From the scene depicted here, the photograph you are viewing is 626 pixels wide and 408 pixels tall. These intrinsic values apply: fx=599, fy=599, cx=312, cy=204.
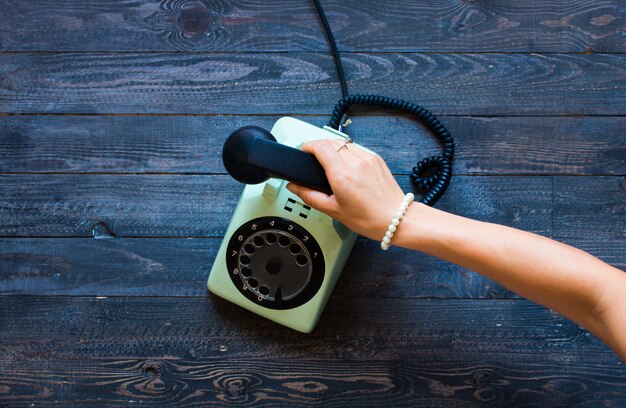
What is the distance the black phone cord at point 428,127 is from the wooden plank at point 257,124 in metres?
0.03

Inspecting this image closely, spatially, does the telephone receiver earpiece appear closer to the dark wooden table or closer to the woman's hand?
the woman's hand

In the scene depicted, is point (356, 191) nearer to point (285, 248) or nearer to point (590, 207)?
point (285, 248)

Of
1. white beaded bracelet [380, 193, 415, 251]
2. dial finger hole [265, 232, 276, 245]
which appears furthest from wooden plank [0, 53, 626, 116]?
white beaded bracelet [380, 193, 415, 251]

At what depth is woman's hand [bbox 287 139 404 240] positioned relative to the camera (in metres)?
0.91

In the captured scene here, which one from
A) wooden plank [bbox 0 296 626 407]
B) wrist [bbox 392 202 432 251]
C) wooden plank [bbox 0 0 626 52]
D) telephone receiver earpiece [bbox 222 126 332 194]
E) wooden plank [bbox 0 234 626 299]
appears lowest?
wooden plank [bbox 0 296 626 407]

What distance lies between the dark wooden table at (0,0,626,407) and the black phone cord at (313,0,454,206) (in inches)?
1.3

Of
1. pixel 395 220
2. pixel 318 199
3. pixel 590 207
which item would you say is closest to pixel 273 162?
pixel 318 199

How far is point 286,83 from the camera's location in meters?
1.25

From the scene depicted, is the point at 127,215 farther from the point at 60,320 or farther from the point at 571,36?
the point at 571,36

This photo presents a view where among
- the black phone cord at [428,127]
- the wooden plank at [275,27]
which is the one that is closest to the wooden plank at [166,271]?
the black phone cord at [428,127]

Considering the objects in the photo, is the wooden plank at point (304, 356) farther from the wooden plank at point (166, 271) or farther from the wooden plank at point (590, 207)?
the wooden plank at point (590, 207)

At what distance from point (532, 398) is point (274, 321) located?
1.79 ft

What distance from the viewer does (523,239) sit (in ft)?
2.90

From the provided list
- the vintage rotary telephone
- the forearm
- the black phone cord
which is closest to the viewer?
the forearm
